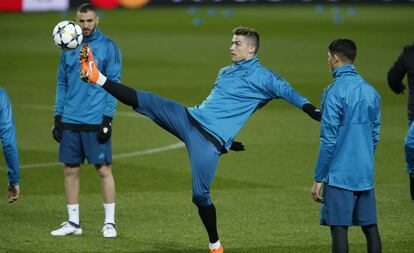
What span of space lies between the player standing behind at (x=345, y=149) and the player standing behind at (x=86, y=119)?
2989 mm

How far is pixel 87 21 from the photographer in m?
10.6

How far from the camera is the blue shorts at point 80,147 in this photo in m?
10.7

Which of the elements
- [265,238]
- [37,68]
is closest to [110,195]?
[265,238]

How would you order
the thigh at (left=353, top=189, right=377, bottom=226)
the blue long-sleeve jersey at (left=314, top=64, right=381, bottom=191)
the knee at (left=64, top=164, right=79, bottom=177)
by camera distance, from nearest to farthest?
the blue long-sleeve jersey at (left=314, top=64, right=381, bottom=191) → the thigh at (left=353, top=189, right=377, bottom=226) → the knee at (left=64, top=164, right=79, bottom=177)

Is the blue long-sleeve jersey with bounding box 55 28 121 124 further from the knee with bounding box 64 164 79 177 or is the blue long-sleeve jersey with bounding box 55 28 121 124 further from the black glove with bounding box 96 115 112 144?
the knee with bounding box 64 164 79 177

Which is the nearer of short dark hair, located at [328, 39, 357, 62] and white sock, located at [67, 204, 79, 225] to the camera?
short dark hair, located at [328, 39, 357, 62]

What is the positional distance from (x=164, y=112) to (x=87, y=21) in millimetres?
1789

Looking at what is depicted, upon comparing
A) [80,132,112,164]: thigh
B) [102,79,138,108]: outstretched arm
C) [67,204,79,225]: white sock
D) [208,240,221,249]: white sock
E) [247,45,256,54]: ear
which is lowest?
[67,204,79,225]: white sock

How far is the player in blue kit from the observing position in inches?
371

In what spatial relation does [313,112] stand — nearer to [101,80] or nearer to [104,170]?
[101,80]

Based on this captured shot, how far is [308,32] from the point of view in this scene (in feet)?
110

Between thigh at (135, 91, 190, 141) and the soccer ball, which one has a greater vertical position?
the soccer ball

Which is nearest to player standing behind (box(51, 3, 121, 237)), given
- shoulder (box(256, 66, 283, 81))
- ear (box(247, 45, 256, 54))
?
ear (box(247, 45, 256, 54))

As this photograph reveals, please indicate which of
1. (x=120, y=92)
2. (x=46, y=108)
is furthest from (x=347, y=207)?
(x=46, y=108)
